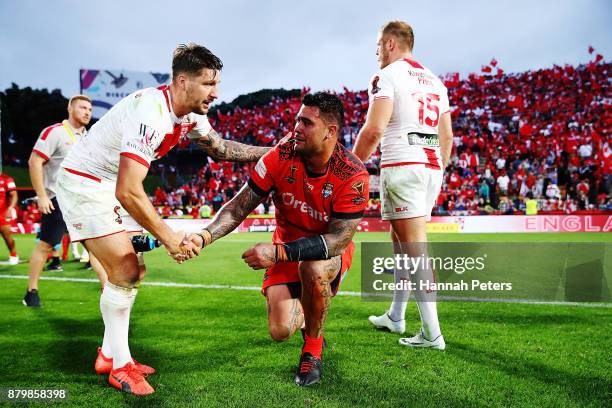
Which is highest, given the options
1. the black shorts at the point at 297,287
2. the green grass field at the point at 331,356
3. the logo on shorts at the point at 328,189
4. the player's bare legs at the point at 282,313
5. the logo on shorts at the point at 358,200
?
the logo on shorts at the point at 328,189

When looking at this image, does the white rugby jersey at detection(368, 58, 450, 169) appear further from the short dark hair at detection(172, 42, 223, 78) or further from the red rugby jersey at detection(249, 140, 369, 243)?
the short dark hair at detection(172, 42, 223, 78)

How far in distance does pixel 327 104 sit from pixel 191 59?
3.24 feet

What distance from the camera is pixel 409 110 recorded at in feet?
13.5

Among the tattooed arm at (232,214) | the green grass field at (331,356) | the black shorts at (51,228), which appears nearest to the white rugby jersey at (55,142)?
the black shorts at (51,228)

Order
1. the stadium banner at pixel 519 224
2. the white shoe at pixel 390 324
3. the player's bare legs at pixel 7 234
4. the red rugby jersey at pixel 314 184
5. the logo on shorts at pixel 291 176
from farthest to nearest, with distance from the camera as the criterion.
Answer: the stadium banner at pixel 519 224 < the player's bare legs at pixel 7 234 < the white shoe at pixel 390 324 < the logo on shorts at pixel 291 176 < the red rugby jersey at pixel 314 184

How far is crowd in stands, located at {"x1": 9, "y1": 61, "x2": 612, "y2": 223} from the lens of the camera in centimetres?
1988

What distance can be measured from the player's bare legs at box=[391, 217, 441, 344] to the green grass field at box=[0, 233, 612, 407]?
21cm

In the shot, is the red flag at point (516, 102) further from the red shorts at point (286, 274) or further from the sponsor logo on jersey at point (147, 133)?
the sponsor logo on jersey at point (147, 133)

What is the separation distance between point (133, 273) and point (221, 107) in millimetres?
80855

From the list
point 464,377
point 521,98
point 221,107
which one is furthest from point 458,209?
point 221,107

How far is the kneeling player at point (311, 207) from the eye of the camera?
3305mm

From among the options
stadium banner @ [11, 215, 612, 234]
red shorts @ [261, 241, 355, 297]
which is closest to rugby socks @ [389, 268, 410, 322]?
red shorts @ [261, 241, 355, 297]

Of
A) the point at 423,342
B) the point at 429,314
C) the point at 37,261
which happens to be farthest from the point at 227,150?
the point at 37,261

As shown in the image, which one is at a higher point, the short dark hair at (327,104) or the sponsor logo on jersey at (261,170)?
the short dark hair at (327,104)
